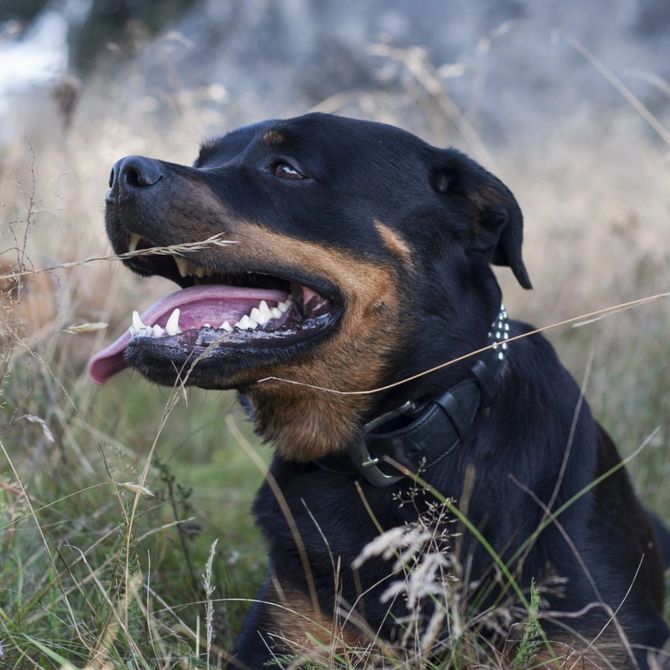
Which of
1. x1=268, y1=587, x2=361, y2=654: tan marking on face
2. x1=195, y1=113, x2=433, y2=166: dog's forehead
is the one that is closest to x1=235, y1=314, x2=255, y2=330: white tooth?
x1=195, y1=113, x2=433, y2=166: dog's forehead

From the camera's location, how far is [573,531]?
262 centimetres

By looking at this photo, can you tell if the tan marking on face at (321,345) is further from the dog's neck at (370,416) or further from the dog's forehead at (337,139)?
the dog's forehead at (337,139)

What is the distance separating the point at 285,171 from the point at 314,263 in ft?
1.15

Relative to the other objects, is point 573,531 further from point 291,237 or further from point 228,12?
point 228,12

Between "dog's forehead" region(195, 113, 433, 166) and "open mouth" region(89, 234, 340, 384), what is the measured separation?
1.35 ft

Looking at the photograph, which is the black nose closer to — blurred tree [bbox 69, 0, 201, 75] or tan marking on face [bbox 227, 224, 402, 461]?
tan marking on face [bbox 227, 224, 402, 461]

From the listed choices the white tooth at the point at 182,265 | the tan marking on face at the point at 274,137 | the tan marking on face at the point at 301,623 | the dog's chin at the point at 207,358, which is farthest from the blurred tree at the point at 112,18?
the tan marking on face at the point at 301,623

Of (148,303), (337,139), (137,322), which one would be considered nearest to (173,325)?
(137,322)

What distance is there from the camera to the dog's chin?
7.98 ft

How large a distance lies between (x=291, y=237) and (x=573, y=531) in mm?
1142

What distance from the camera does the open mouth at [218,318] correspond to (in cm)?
246

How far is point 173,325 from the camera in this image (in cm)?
250

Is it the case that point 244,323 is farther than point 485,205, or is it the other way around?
point 485,205

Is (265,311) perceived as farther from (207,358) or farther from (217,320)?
(207,358)
